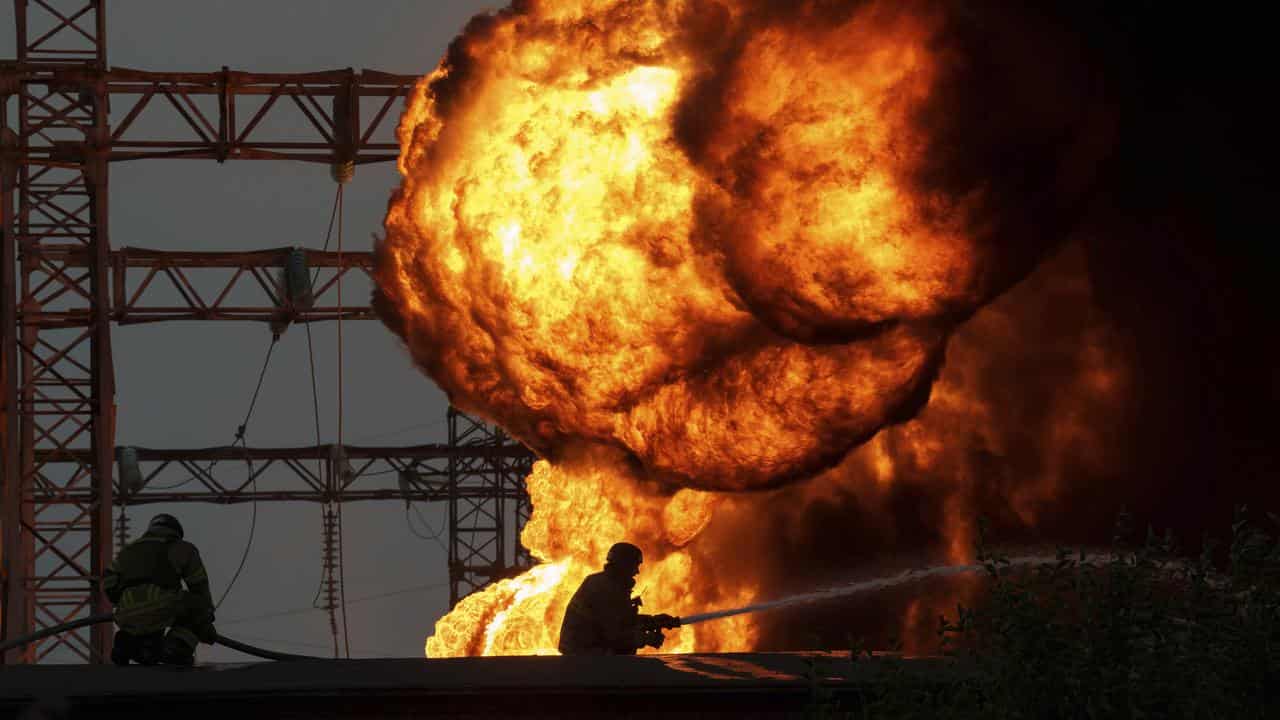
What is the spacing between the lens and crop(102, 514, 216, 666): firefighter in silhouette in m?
17.0

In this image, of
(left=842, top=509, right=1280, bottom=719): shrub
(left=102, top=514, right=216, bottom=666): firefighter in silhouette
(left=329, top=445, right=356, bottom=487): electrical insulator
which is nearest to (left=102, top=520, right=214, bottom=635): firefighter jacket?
(left=102, top=514, right=216, bottom=666): firefighter in silhouette

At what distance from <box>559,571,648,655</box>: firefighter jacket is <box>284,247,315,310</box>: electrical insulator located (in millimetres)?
18274

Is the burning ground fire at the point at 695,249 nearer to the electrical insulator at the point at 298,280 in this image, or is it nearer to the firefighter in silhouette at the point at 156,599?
the firefighter in silhouette at the point at 156,599

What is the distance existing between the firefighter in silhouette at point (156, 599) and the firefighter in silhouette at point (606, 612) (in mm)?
4177

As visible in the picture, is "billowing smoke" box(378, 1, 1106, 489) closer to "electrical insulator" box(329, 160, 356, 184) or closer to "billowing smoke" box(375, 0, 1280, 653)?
"billowing smoke" box(375, 0, 1280, 653)

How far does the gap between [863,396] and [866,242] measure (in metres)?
1.84

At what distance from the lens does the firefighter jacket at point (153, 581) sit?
17.0 m

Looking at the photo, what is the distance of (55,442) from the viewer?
33594 millimetres

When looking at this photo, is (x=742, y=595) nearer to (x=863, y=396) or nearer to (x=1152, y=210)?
(x=863, y=396)

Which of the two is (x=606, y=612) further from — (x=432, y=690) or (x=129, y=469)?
(x=129, y=469)

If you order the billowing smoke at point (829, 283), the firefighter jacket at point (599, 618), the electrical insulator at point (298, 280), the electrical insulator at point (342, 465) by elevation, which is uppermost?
the electrical insulator at point (298, 280)

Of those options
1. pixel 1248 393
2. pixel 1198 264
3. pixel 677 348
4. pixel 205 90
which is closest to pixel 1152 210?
pixel 1198 264

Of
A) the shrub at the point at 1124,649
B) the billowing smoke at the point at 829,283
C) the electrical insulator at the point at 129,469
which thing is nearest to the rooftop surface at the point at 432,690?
the shrub at the point at 1124,649

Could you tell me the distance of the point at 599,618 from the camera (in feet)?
65.2
